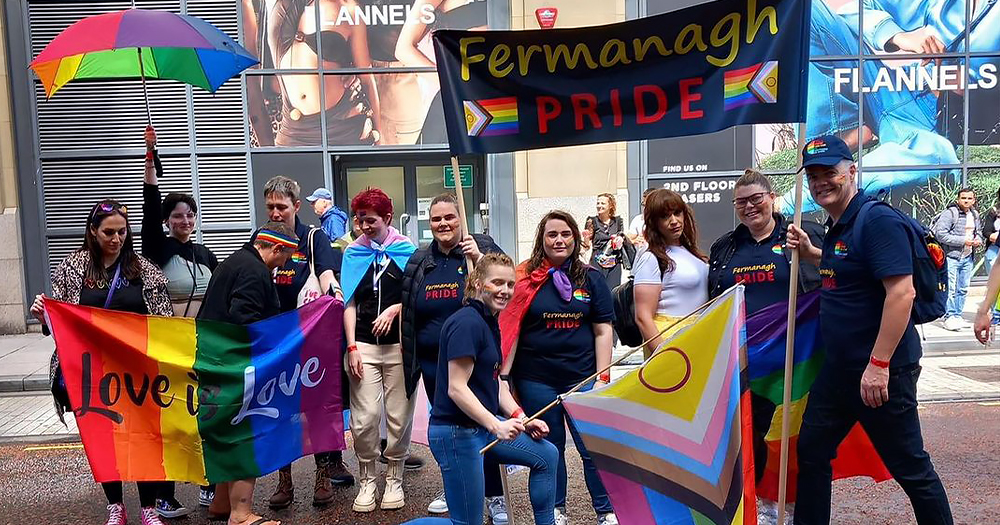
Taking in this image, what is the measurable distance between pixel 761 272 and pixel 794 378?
575 mm

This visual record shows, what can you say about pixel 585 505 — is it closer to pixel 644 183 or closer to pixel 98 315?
pixel 98 315

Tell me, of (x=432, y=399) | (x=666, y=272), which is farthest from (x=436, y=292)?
(x=666, y=272)

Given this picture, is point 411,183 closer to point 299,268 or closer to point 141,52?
point 141,52

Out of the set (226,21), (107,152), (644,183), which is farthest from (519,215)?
(107,152)

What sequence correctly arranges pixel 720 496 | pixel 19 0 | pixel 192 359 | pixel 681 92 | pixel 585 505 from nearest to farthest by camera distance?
pixel 720 496
pixel 681 92
pixel 192 359
pixel 585 505
pixel 19 0

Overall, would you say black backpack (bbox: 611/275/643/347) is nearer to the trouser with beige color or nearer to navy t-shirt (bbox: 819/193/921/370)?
navy t-shirt (bbox: 819/193/921/370)

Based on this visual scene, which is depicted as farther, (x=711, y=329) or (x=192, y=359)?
(x=192, y=359)

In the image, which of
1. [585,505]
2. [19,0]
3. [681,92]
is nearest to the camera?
[681,92]

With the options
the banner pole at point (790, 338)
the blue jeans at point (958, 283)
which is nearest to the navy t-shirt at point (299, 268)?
the banner pole at point (790, 338)

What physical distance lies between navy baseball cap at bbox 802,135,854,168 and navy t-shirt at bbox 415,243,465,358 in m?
1.98

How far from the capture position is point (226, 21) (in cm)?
1277

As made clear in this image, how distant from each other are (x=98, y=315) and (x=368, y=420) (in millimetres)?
1673

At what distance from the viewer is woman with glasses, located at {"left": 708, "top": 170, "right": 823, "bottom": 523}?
4273 millimetres

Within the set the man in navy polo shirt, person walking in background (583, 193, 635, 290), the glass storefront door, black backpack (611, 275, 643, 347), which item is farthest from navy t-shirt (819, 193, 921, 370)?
the glass storefront door
